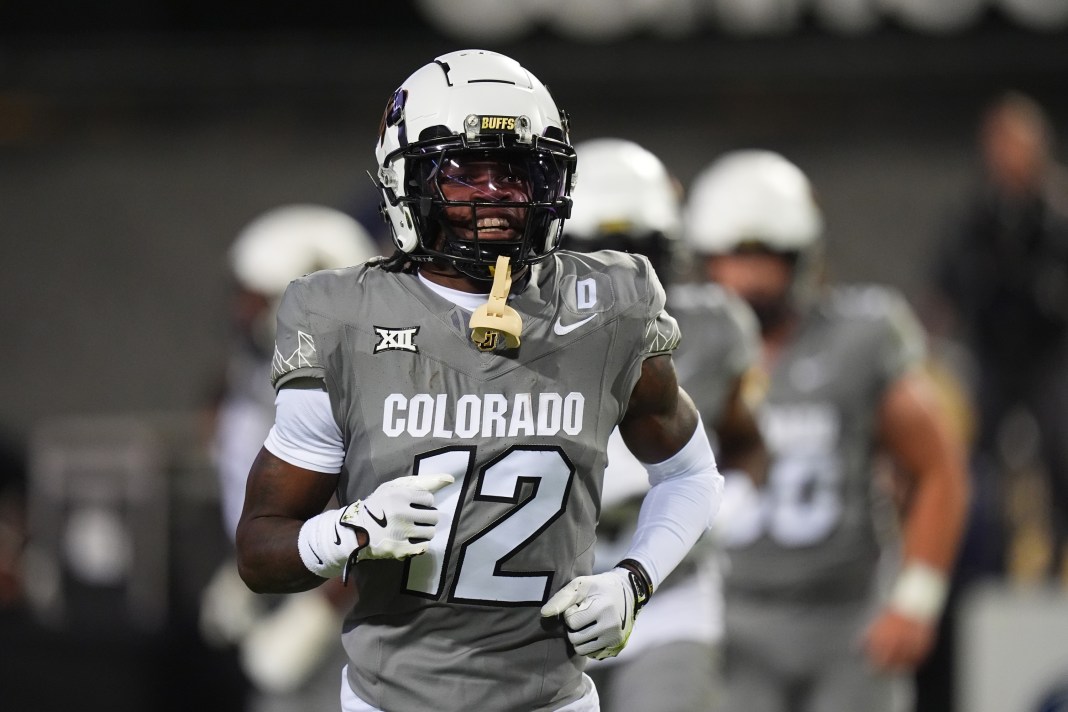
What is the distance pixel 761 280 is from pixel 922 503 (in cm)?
75

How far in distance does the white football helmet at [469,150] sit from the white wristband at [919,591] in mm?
2332

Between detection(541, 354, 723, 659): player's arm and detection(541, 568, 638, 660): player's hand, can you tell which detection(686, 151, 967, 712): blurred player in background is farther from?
detection(541, 568, 638, 660): player's hand

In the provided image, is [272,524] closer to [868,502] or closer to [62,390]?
[868,502]

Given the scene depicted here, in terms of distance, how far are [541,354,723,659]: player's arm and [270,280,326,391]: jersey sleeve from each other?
0.46 metres

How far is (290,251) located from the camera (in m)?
5.40

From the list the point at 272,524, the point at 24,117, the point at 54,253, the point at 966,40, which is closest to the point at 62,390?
the point at 54,253

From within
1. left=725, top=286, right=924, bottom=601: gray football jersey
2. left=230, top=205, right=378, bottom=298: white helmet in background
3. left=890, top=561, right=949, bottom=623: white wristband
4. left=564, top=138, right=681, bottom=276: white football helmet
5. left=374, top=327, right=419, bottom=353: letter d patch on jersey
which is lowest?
left=890, top=561, right=949, bottom=623: white wristband

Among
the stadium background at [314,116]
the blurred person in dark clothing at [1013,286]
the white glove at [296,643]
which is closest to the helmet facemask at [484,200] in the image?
the white glove at [296,643]

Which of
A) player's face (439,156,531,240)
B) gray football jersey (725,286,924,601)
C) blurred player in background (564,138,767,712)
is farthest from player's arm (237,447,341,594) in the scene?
gray football jersey (725,286,924,601)

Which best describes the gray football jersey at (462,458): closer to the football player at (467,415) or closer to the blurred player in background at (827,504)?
the football player at (467,415)

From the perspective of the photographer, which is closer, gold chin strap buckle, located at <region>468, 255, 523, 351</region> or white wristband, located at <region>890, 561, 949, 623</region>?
gold chin strap buckle, located at <region>468, 255, 523, 351</region>

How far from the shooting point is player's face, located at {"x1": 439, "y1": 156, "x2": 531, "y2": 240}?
7.73 ft

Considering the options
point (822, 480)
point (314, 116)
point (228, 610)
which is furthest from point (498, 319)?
point (314, 116)

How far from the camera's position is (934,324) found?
8039 millimetres
